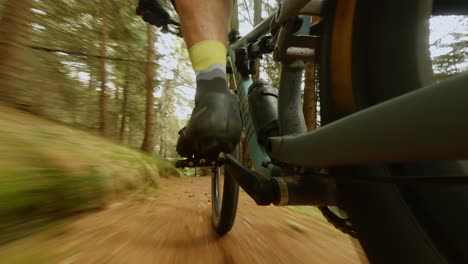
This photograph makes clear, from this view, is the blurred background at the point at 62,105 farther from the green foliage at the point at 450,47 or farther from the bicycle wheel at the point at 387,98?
the bicycle wheel at the point at 387,98

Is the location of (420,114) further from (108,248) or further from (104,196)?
(104,196)

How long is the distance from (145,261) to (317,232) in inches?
43.4

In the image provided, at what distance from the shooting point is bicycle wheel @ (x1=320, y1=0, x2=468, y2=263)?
0.50 m

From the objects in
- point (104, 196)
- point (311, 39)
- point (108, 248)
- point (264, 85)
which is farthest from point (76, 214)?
point (311, 39)

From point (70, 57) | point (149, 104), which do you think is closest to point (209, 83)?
point (70, 57)

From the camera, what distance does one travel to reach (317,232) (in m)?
1.83

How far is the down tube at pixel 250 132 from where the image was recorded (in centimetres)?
107

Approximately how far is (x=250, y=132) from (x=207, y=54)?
0.37 m

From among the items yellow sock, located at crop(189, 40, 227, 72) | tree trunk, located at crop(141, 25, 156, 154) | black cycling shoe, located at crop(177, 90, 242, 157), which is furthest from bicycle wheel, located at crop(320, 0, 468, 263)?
tree trunk, located at crop(141, 25, 156, 154)

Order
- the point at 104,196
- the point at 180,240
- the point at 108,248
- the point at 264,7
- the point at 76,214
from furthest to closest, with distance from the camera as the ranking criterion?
the point at 264,7, the point at 104,196, the point at 76,214, the point at 180,240, the point at 108,248

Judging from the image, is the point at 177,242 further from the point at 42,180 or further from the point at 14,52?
the point at 14,52

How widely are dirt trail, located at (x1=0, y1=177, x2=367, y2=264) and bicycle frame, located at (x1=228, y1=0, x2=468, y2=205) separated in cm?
48

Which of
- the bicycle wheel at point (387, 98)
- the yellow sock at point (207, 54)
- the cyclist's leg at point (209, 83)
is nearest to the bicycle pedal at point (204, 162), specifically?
the cyclist's leg at point (209, 83)

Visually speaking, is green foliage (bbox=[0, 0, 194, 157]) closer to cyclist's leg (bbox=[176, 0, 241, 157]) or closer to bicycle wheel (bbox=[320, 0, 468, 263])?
cyclist's leg (bbox=[176, 0, 241, 157])
